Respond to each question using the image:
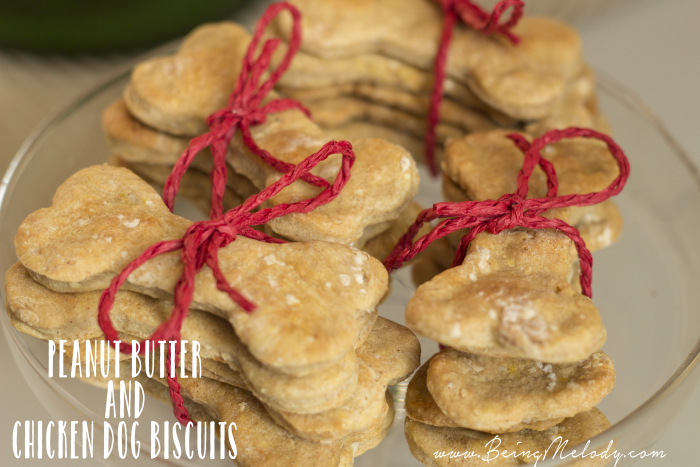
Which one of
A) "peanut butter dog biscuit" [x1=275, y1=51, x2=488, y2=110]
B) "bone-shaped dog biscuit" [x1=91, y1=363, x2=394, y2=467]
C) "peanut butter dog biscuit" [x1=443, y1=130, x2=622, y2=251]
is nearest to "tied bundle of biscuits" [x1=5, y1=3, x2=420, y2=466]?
"bone-shaped dog biscuit" [x1=91, y1=363, x2=394, y2=467]

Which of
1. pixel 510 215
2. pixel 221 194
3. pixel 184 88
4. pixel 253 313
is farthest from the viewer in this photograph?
pixel 184 88

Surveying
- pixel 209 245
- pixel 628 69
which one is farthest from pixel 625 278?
pixel 628 69

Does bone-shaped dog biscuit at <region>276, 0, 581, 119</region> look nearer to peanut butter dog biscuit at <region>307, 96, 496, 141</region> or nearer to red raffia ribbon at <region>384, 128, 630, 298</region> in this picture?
peanut butter dog biscuit at <region>307, 96, 496, 141</region>

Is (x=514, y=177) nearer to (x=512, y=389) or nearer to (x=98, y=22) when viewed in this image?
(x=512, y=389)

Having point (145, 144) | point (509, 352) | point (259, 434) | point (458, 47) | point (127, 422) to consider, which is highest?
point (458, 47)

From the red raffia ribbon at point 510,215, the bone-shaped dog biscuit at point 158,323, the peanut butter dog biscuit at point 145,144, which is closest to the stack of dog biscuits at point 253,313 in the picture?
the bone-shaped dog biscuit at point 158,323

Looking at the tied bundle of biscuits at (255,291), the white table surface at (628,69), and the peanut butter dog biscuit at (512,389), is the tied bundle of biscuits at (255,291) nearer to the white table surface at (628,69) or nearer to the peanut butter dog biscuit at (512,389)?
the peanut butter dog biscuit at (512,389)
